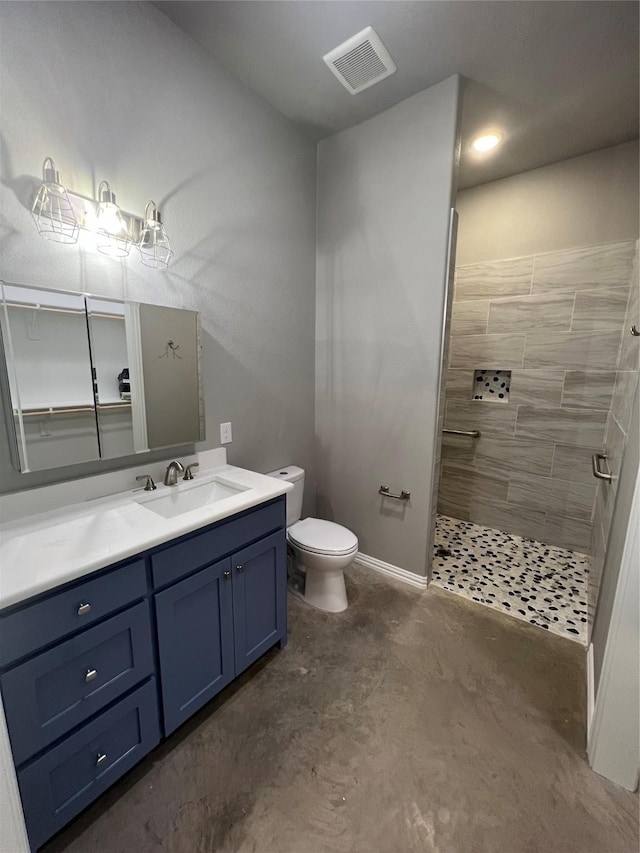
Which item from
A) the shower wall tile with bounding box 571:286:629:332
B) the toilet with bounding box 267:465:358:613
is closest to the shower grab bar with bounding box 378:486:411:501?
the toilet with bounding box 267:465:358:613

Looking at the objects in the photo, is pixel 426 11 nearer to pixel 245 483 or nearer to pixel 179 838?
pixel 245 483

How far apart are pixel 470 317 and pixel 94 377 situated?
2.75 metres

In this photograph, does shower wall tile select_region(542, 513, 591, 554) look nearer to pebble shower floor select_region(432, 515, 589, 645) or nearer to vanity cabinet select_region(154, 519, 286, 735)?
pebble shower floor select_region(432, 515, 589, 645)

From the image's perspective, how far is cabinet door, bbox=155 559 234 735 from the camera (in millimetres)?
1198

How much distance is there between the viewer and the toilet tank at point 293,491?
2180 millimetres

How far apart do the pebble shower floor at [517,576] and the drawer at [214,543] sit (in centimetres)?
137

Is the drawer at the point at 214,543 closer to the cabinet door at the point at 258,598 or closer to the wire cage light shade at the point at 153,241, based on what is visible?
the cabinet door at the point at 258,598

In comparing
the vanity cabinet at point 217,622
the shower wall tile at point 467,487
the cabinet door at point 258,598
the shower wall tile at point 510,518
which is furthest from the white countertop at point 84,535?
the shower wall tile at point 510,518

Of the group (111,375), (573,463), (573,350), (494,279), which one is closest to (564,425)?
(573,463)

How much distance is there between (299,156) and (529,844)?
327cm

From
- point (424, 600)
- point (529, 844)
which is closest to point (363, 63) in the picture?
point (424, 600)

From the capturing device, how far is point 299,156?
2.20m

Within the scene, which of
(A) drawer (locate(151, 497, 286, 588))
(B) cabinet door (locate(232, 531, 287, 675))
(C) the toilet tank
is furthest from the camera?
(C) the toilet tank

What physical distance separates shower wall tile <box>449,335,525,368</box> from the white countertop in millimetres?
2173
